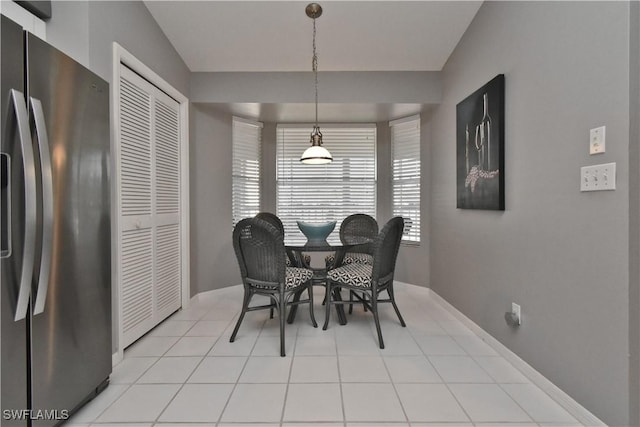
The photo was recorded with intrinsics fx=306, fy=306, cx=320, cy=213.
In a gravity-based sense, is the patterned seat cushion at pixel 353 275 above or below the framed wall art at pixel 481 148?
below

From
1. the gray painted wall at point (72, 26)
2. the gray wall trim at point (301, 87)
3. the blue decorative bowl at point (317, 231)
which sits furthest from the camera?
the gray wall trim at point (301, 87)

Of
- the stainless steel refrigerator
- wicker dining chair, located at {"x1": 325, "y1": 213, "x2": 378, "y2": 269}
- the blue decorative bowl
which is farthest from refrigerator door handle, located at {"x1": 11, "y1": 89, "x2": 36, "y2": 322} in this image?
wicker dining chair, located at {"x1": 325, "y1": 213, "x2": 378, "y2": 269}

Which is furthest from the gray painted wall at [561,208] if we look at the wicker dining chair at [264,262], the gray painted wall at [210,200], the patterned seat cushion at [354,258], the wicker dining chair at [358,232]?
the gray painted wall at [210,200]

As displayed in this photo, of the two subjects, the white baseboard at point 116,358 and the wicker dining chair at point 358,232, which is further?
the wicker dining chair at point 358,232

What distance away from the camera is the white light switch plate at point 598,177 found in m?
1.37

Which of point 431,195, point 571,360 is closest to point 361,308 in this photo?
point 431,195

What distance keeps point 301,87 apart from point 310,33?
76 centimetres

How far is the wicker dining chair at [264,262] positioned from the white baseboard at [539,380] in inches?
61.1

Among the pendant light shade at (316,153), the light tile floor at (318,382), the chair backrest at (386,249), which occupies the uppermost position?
the pendant light shade at (316,153)

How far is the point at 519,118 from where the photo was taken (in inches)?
80.5

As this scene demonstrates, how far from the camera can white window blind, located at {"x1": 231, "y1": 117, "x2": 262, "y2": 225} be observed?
Result: 4.04 m

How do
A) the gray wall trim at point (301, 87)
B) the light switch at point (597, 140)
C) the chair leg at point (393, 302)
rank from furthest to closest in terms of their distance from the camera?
the gray wall trim at point (301, 87)
the chair leg at point (393, 302)
the light switch at point (597, 140)

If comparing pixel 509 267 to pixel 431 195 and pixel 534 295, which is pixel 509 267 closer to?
pixel 534 295

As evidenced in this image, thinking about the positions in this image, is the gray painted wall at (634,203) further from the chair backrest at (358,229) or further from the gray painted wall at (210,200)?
the gray painted wall at (210,200)
